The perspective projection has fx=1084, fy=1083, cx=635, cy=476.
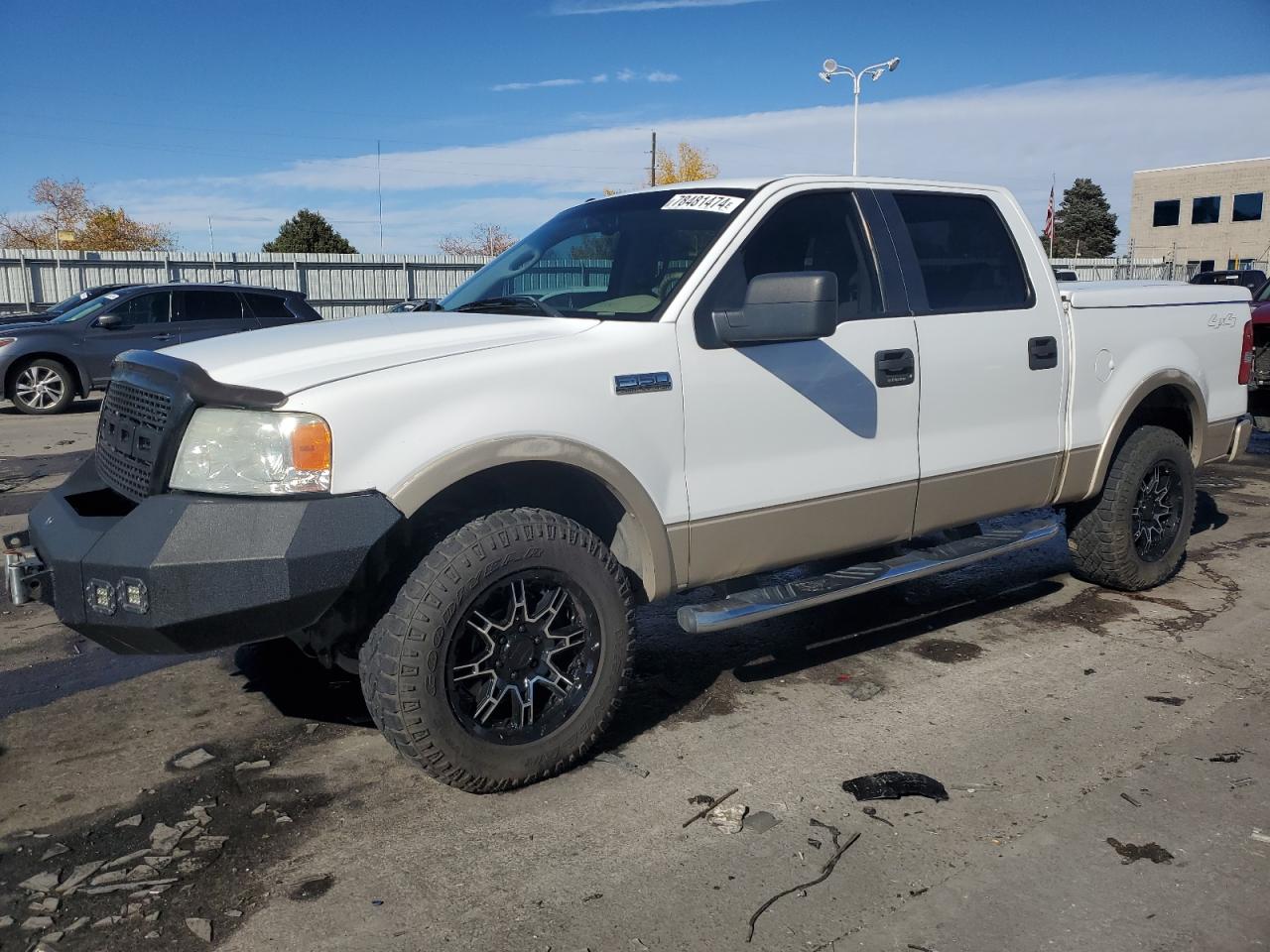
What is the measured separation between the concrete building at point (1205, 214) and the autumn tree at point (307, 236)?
41041mm

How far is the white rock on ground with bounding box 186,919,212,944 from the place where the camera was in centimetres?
274

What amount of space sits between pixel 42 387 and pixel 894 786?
46.7 ft

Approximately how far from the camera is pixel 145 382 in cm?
346

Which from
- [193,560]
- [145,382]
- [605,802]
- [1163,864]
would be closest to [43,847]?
[193,560]

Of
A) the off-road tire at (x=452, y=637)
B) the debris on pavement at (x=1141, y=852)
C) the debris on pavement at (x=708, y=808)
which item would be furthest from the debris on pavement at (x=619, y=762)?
the debris on pavement at (x=1141, y=852)

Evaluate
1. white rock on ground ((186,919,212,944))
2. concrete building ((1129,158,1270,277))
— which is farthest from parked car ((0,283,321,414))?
concrete building ((1129,158,1270,277))

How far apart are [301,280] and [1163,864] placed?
2625 centimetres

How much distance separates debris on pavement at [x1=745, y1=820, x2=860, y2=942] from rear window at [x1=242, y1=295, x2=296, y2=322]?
44.0 feet

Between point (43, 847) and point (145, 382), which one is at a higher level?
point (145, 382)

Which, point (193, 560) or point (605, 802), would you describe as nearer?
point (193, 560)

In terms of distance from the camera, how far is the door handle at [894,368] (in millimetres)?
4293

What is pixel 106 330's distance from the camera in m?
14.8

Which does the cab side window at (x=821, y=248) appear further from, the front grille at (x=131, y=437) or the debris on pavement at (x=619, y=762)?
the front grille at (x=131, y=437)

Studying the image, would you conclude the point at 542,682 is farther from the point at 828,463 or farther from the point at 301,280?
the point at 301,280
